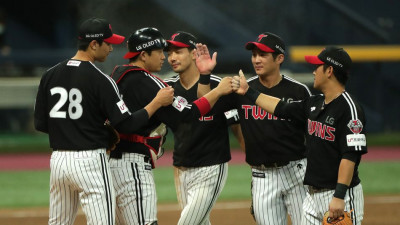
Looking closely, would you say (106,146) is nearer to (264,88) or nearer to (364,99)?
(264,88)

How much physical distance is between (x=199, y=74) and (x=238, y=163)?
737 cm

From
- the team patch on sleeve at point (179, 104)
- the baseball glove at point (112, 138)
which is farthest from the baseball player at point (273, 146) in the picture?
the baseball glove at point (112, 138)

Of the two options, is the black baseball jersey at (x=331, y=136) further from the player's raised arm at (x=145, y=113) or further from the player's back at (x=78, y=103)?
the player's back at (x=78, y=103)

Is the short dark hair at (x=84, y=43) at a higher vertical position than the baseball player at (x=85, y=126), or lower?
higher

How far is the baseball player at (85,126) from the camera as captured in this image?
501 centimetres

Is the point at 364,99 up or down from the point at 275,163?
up

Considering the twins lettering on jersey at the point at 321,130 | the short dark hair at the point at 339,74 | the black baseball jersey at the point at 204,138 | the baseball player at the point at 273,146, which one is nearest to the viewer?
the twins lettering on jersey at the point at 321,130

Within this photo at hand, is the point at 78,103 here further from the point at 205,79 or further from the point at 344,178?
the point at 344,178

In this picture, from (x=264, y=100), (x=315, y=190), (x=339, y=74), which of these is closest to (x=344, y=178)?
(x=315, y=190)

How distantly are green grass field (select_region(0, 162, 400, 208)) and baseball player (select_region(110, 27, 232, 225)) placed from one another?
4.71 metres

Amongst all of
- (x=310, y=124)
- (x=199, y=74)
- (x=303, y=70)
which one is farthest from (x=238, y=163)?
(x=310, y=124)

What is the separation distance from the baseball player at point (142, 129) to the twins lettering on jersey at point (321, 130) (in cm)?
86

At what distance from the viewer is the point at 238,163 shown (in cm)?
1341

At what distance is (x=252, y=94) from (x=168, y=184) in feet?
19.5
